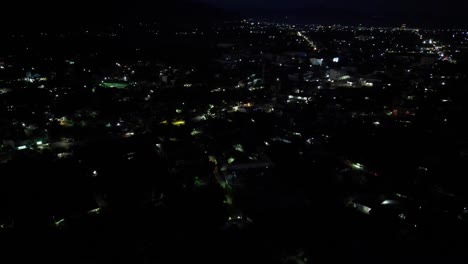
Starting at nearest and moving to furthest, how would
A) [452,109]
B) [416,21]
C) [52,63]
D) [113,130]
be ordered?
[113,130], [452,109], [52,63], [416,21]

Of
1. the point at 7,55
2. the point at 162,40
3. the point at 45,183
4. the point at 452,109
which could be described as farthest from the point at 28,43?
the point at 452,109

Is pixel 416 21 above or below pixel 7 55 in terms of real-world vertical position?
below

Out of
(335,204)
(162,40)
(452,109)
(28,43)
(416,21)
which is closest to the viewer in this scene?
(335,204)

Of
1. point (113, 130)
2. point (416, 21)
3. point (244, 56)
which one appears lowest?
point (416, 21)

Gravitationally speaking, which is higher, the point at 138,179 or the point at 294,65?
the point at 138,179

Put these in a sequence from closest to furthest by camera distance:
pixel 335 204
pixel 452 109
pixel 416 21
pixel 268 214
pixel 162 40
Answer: pixel 268 214, pixel 335 204, pixel 452 109, pixel 162 40, pixel 416 21

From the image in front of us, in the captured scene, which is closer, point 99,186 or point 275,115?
point 99,186

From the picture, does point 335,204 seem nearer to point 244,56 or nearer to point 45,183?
point 45,183

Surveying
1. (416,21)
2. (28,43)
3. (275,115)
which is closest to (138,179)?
(275,115)

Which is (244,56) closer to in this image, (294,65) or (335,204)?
(294,65)
